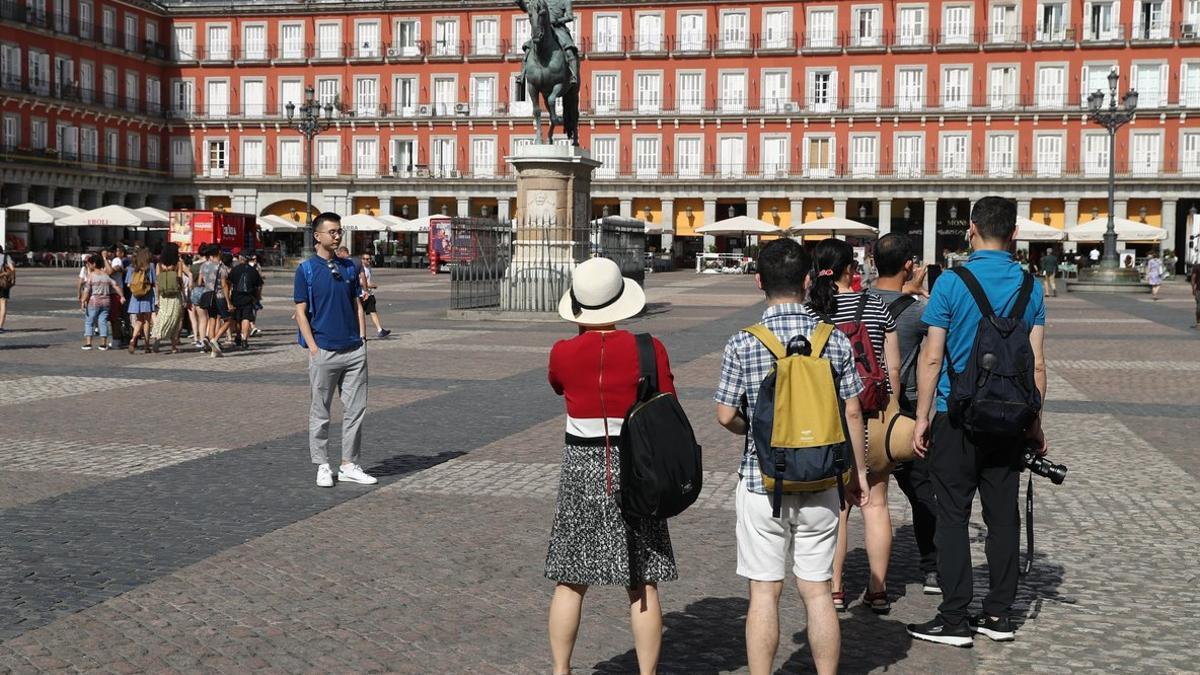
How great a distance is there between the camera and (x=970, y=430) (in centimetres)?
504

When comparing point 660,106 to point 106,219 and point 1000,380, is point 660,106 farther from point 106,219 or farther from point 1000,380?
point 1000,380

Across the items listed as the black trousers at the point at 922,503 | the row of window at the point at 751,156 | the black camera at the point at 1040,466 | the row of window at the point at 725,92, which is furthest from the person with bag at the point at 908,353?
the row of window at the point at 725,92

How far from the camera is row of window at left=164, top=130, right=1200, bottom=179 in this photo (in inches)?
2395

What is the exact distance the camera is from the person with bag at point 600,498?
14.8 ft

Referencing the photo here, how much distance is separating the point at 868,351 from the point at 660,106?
200 ft

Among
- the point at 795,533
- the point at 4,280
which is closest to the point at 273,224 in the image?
the point at 4,280

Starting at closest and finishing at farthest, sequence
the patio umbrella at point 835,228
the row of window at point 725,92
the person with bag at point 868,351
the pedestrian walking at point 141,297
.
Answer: the person with bag at point 868,351 < the pedestrian walking at point 141,297 < the patio umbrella at point 835,228 < the row of window at point 725,92

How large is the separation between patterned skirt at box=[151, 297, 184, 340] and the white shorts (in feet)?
48.9

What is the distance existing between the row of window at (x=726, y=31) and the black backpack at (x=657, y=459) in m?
61.2

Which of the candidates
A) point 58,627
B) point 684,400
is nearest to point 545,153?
point 684,400

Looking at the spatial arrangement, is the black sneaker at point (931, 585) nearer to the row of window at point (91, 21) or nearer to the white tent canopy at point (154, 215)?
the white tent canopy at point (154, 215)

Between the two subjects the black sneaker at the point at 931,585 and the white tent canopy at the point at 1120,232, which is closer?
the black sneaker at the point at 931,585

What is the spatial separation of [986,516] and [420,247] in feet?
202

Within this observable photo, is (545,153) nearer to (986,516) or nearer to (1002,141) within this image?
(986,516)
